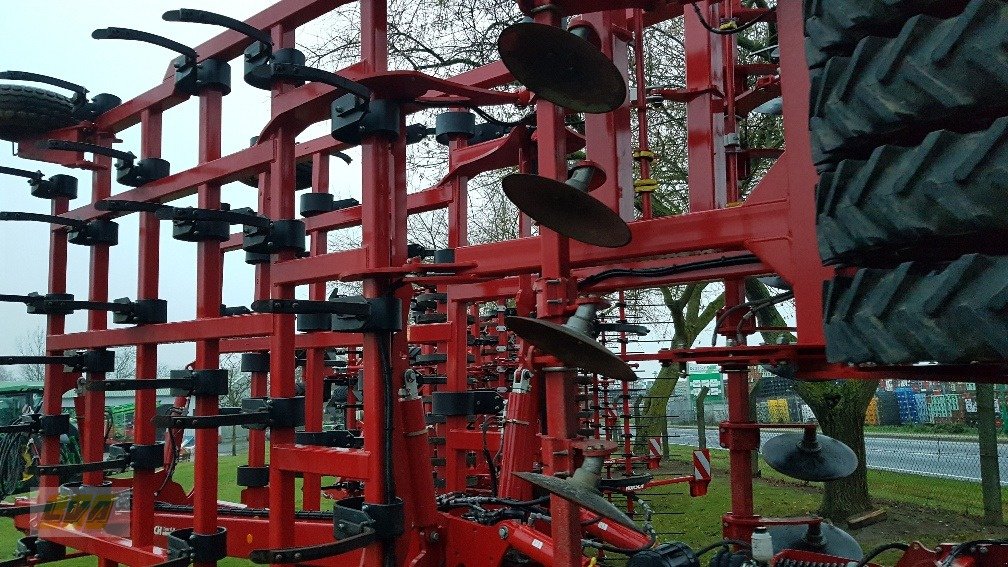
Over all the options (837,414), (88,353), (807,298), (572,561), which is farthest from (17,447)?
(837,414)

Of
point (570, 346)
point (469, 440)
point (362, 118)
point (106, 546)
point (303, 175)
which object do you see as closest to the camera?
point (570, 346)

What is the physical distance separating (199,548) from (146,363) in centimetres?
137

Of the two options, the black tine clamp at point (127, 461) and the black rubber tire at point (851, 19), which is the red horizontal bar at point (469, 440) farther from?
the black rubber tire at point (851, 19)

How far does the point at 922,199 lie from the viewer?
60.7 inches

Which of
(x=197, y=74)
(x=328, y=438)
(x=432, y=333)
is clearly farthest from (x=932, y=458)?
(x=197, y=74)

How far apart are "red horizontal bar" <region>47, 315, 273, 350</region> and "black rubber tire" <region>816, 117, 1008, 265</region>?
2771 mm

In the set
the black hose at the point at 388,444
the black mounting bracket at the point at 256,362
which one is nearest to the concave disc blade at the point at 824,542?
the black hose at the point at 388,444

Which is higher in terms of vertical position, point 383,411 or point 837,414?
point 383,411

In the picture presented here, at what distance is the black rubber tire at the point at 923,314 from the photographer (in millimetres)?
1426

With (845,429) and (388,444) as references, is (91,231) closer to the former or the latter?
(388,444)

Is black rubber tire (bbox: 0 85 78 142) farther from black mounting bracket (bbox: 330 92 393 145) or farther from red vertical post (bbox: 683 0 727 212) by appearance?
red vertical post (bbox: 683 0 727 212)

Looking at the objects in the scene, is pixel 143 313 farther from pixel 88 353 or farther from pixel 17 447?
pixel 17 447

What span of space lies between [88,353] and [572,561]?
4.28 metres

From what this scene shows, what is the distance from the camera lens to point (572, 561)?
2420 millimetres
